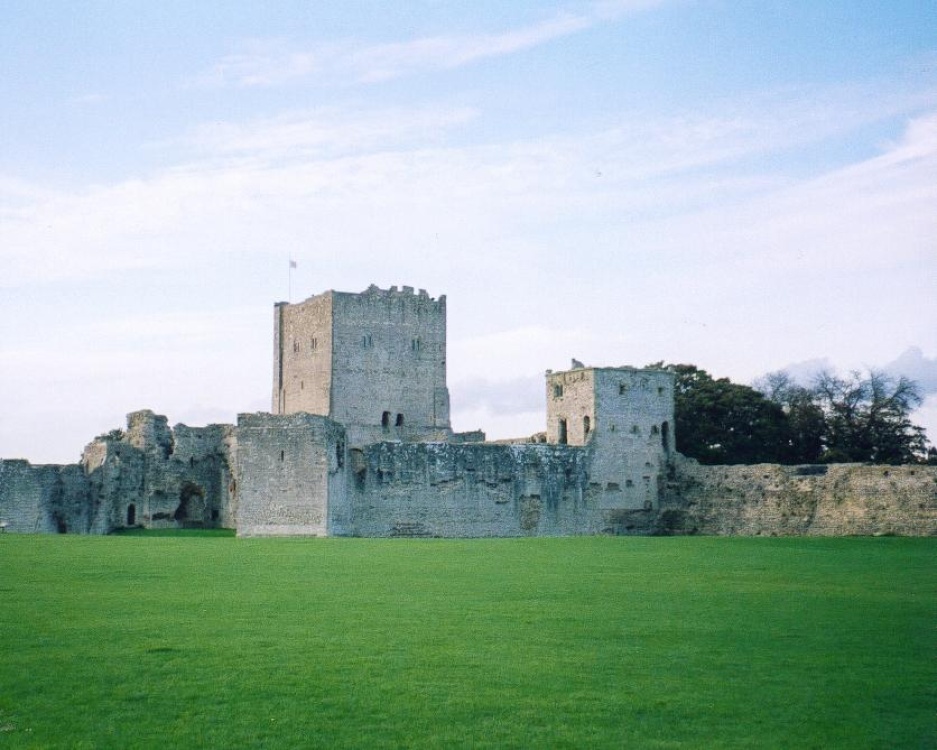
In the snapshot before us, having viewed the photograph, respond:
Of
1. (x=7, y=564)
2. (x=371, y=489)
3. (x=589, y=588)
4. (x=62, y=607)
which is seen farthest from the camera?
(x=371, y=489)

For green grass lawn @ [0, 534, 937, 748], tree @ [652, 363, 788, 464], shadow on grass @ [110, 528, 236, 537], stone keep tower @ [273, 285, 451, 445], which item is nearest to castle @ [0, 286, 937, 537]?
shadow on grass @ [110, 528, 236, 537]

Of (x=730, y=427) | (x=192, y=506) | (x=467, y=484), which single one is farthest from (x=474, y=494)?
(x=730, y=427)

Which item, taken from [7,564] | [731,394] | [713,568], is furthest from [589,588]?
[731,394]

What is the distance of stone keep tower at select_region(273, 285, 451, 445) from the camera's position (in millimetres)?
57812

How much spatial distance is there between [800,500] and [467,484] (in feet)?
32.8

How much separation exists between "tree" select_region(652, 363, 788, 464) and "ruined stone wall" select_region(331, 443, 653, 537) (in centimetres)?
1060

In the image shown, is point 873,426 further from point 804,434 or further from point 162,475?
point 162,475

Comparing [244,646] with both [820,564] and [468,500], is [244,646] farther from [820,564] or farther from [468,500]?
[468,500]

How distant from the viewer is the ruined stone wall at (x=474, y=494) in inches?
1457

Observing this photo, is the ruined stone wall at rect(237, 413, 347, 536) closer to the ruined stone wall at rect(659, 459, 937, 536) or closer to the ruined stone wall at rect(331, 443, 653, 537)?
the ruined stone wall at rect(331, 443, 653, 537)

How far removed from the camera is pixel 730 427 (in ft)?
172

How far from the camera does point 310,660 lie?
9.99m

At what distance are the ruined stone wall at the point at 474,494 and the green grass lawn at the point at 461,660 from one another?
19.1m

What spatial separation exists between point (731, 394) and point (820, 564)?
31.4m
